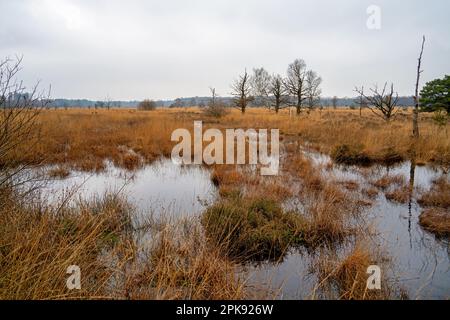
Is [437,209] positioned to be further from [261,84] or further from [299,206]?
[261,84]

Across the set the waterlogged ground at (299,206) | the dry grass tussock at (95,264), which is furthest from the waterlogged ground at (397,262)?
the dry grass tussock at (95,264)

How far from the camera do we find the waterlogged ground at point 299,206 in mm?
3320

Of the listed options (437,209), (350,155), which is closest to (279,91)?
(350,155)

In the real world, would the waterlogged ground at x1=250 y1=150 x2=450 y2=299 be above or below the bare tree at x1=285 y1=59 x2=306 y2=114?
below

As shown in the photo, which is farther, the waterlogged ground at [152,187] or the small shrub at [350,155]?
the small shrub at [350,155]

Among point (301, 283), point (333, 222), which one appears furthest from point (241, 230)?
point (333, 222)

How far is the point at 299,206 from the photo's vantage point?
569 cm

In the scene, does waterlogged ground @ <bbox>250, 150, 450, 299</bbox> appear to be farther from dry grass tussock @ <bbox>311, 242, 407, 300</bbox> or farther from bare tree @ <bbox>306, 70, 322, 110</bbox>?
bare tree @ <bbox>306, 70, 322, 110</bbox>

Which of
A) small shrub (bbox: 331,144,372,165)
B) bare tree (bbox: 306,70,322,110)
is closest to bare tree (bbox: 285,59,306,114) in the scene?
bare tree (bbox: 306,70,322,110)

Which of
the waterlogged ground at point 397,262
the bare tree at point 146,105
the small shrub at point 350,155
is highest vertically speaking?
the bare tree at point 146,105

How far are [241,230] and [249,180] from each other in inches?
117

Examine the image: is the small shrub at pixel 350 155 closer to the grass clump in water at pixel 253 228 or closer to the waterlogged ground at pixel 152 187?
the waterlogged ground at pixel 152 187

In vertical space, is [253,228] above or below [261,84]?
below

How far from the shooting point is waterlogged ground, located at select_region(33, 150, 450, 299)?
10.9ft
